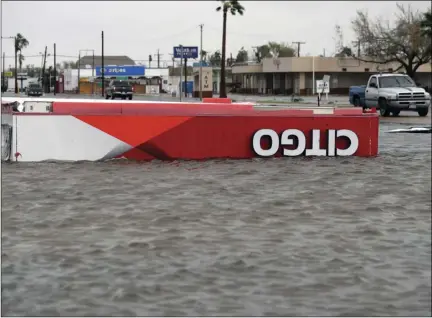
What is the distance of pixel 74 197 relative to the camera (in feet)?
34.1

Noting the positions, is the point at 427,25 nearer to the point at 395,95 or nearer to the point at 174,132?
the point at 395,95

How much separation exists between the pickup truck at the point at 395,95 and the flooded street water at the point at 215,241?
1900 centimetres

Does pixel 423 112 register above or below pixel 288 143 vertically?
above

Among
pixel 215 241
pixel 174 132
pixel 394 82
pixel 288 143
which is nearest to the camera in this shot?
pixel 215 241

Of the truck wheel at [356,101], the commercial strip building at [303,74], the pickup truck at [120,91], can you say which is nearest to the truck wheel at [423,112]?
the truck wheel at [356,101]

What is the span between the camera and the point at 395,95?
31.5 metres

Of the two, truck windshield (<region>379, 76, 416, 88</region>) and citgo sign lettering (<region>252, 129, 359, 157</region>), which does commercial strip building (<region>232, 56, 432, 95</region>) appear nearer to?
truck windshield (<region>379, 76, 416, 88</region>)

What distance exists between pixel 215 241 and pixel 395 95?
2508 centimetres

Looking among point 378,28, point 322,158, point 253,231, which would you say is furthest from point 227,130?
point 378,28

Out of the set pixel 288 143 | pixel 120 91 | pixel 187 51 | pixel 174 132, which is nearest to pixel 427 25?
pixel 187 51

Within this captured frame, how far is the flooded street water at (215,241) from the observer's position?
5742mm

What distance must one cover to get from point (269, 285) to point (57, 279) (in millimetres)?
1692

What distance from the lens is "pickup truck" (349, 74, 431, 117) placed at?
103ft

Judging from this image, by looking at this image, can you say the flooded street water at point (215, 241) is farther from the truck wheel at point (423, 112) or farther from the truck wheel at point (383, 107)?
the truck wheel at point (423, 112)
